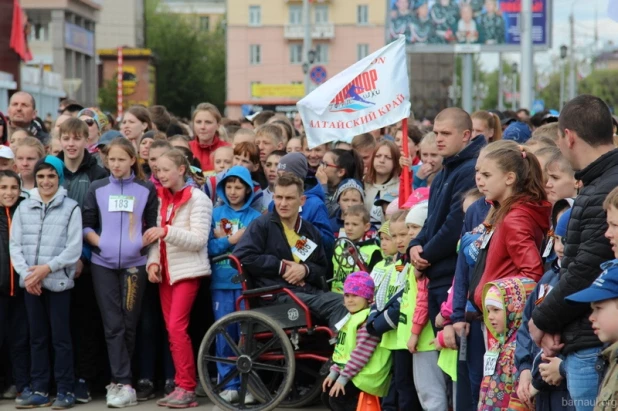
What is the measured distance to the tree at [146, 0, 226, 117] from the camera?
86.6 meters

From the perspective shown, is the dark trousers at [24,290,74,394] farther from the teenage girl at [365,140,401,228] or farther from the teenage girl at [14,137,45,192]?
the teenage girl at [365,140,401,228]

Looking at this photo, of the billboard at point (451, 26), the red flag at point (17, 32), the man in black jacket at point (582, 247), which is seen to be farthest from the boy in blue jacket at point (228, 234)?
the billboard at point (451, 26)

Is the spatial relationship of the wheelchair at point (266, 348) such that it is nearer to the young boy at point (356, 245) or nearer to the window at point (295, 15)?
the young boy at point (356, 245)

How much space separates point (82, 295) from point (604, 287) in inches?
225

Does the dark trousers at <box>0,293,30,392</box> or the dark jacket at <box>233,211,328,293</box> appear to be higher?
the dark jacket at <box>233,211,328,293</box>

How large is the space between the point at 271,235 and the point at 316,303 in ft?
2.17

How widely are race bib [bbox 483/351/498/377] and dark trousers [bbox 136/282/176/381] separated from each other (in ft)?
12.6

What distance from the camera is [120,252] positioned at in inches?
369

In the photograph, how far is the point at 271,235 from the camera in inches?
358

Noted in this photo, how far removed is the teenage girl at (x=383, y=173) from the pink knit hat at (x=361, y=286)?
1.91 m

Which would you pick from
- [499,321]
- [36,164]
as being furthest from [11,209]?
[499,321]

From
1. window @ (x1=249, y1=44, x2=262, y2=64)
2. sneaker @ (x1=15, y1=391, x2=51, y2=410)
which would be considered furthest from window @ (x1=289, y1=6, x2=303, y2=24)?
sneaker @ (x1=15, y1=391, x2=51, y2=410)

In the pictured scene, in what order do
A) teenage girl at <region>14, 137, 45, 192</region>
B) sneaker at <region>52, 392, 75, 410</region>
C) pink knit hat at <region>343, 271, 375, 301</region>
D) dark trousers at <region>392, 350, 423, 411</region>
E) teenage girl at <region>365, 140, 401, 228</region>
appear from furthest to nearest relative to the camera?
teenage girl at <region>365, 140, 401, 228</region>
teenage girl at <region>14, 137, 45, 192</region>
sneaker at <region>52, 392, 75, 410</region>
pink knit hat at <region>343, 271, 375, 301</region>
dark trousers at <region>392, 350, 423, 411</region>

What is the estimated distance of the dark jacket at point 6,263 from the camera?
939 cm
